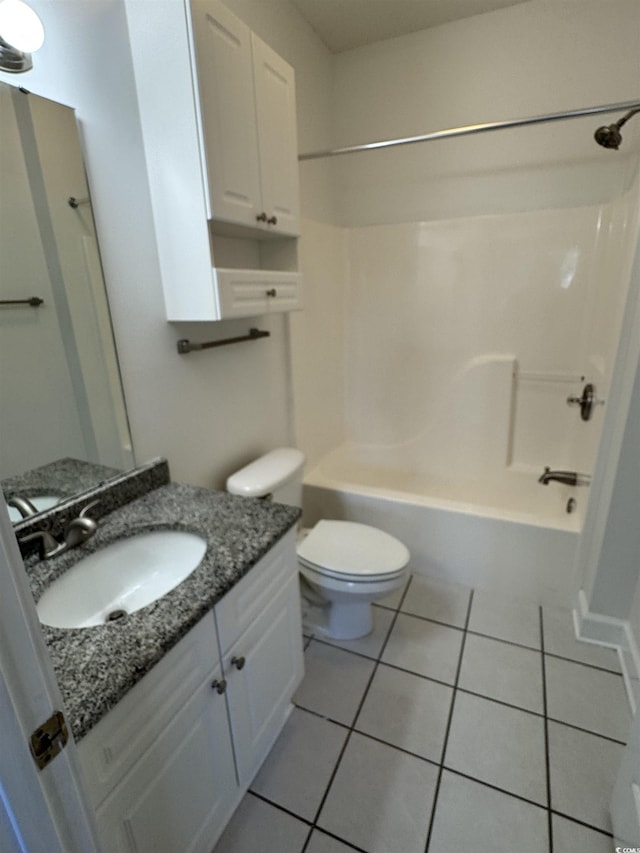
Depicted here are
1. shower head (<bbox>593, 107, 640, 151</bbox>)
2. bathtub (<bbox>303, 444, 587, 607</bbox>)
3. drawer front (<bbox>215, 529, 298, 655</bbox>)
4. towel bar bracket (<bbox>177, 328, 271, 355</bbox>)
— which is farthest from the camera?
bathtub (<bbox>303, 444, 587, 607</bbox>)

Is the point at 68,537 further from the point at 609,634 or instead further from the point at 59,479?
the point at 609,634

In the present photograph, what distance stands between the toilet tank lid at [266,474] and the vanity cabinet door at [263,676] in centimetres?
42

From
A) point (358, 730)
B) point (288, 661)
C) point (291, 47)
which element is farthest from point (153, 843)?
point (291, 47)

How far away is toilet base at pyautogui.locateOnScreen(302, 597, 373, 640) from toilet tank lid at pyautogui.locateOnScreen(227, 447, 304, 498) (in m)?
0.54

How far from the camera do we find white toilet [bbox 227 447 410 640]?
1.56 meters

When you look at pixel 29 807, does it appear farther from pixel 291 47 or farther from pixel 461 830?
pixel 291 47

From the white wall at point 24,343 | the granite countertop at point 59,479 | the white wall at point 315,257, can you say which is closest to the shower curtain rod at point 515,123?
the white wall at point 315,257

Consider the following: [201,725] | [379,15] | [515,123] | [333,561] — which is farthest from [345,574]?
[379,15]

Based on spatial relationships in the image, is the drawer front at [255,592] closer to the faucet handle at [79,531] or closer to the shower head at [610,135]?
the faucet handle at [79,531]

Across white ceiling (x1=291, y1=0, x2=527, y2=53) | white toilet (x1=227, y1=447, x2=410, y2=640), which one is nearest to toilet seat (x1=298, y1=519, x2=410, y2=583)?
white toilet (x1=227, y1=447, x2=410, y2=640)

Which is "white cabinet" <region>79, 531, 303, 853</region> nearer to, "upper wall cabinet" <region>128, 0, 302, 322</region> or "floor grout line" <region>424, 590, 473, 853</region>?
"floor grout line" <region>424, 590, 473, 853</region>

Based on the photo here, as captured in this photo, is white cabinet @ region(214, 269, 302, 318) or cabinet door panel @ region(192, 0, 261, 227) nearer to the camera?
cabinet door panel @ region(192, 0, 261, 227)

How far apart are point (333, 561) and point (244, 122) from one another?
58.8 inches

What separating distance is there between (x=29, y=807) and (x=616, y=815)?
134 centimetres
